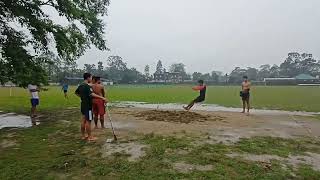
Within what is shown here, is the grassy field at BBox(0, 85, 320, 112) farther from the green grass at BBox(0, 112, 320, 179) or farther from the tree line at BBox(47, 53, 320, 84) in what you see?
the tree line at BBox(47, 53, 320, 84)

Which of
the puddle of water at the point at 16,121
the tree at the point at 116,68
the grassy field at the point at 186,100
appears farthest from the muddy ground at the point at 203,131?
the tree at the point at 116,68

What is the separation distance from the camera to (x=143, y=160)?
8.70 m

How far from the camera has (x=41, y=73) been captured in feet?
61.7

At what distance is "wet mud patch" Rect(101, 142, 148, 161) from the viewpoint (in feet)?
30.3

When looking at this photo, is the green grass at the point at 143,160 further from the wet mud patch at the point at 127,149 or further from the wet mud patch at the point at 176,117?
the wet mud patch at the point at 176,117

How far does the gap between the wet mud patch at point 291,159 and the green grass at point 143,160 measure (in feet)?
0.74

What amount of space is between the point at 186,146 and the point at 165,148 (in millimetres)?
562

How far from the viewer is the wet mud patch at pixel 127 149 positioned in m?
9.24

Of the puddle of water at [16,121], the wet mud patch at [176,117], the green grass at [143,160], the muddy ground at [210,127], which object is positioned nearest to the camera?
the green grass at [143,160]

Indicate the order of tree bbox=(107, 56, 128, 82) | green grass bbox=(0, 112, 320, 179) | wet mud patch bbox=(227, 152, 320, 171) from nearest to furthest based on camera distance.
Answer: green grass bbox=(0, 112, 320, 179) < wet mud patch bbox=(227, 152, 320, 171) < tree bbox=(107, 56, 128, 82)

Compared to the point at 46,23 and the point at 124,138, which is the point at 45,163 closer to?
the point at 124,138

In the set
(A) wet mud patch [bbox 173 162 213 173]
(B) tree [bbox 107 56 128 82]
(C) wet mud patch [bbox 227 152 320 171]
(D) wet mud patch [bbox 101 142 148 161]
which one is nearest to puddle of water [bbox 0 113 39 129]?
(D) wet mud patch [bbox 101 142 148 161]

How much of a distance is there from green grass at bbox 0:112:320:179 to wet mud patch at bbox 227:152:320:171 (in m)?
0.22

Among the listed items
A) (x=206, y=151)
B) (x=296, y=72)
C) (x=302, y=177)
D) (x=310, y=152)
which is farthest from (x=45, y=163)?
(x=296, y=72)
